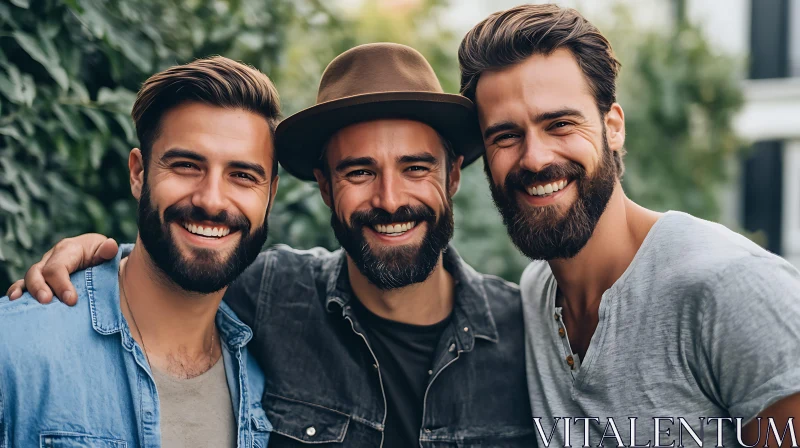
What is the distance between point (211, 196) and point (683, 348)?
1643 millimetres

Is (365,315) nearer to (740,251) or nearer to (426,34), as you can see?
(740,251)

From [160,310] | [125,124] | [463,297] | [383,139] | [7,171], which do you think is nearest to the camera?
[7,171]

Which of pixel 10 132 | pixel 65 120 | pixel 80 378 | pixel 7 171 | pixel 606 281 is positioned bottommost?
pixel 80 378

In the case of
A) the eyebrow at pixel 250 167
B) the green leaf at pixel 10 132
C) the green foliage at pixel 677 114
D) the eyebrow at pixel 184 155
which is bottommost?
the eyebrow at pixel 250 167

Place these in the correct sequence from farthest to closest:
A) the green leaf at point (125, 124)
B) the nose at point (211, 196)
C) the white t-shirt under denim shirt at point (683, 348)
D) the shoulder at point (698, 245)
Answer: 1. the green leaf at point (125, 124)
2. the nose at point (211, 196)
3. the shoulder at point (698, 245)
4. the white t-shirt under denim shirt at point (683, 348)

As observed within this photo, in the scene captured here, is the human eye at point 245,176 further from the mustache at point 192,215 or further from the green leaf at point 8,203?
the green leaf at point 8,203

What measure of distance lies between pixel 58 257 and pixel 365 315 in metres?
1.19

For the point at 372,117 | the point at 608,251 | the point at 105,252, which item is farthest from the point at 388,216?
the point at 105,252

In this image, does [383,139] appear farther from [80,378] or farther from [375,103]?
[80,378]

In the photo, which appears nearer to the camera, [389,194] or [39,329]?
[39,329]

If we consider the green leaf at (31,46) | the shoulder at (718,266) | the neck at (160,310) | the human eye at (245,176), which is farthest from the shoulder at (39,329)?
the shoulder at (718,266)

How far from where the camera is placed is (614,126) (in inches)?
108

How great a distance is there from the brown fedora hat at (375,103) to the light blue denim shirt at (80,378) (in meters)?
0.92

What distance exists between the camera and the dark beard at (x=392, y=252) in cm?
278
